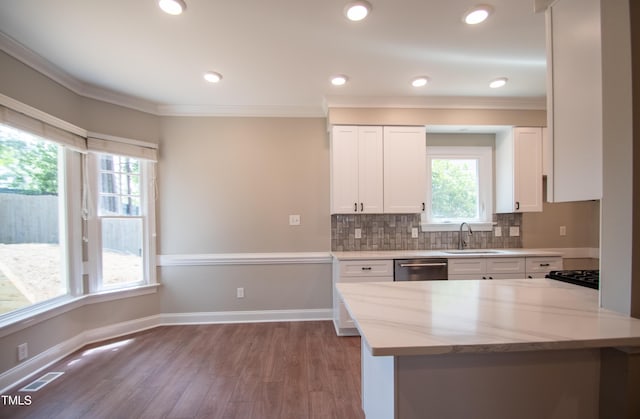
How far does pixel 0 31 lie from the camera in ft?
6.13

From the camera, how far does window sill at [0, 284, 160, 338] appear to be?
1995 millimetres

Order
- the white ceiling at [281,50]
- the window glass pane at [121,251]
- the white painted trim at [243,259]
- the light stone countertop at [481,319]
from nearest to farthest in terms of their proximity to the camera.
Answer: the light stone countertop at [481,319]
the white ceiling at [281,50]
the window glass pane at [121,251]
the white painted trim at [243,259]

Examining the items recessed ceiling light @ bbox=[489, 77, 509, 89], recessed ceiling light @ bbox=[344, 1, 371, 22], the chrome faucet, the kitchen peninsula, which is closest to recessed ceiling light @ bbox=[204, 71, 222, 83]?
recessed ceiling light @ bbox=[344, 1, 371, 22]

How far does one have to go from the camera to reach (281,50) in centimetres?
213

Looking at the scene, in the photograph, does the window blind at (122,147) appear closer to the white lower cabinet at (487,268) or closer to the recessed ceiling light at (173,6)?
the recessed ceiling light at (173,6)

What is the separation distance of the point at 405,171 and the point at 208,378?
275cm

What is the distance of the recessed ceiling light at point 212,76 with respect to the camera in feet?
8.14

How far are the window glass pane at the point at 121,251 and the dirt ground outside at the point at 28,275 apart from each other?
38 centimetres

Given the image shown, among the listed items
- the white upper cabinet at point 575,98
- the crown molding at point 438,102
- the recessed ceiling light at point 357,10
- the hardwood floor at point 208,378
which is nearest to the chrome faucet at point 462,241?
the crown molding at point 438,102

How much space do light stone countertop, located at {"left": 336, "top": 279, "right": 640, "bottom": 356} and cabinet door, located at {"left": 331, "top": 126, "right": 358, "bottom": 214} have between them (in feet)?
5.27

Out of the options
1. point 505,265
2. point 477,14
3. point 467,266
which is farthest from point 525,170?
point 477,14

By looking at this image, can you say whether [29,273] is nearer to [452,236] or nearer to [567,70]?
[567,70]

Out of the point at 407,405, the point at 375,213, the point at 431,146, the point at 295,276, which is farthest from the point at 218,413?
the point at 431,146

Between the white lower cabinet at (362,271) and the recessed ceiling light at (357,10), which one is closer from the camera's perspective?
the recessed ceiling light at (357,10)
